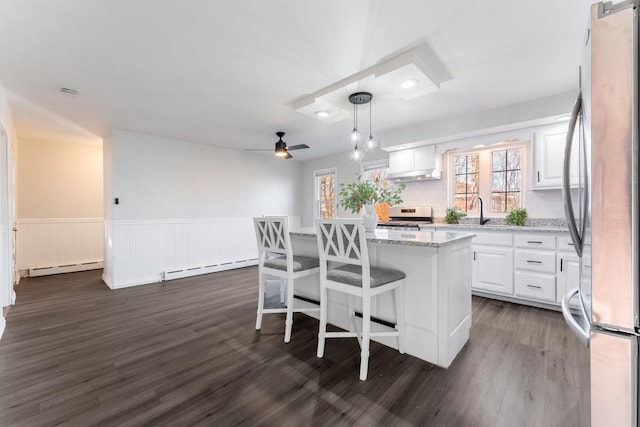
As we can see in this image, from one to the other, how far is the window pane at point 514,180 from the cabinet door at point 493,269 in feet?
3.29

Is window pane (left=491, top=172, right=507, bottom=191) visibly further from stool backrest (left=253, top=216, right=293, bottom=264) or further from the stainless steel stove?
stool backrest (left=253, top=216, right=293, bottom=264)

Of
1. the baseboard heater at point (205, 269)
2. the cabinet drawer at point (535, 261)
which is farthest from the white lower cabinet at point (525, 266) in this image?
the baseboard heater at point (205, 269)

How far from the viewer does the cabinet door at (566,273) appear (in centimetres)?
298

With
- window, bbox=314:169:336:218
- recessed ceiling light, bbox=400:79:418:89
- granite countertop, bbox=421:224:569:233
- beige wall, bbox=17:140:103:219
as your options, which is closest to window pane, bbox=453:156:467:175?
granite countertop, bbox=421:224:569:233

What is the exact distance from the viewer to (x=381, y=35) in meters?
1.95

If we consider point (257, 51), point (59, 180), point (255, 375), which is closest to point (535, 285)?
point (255, 375)

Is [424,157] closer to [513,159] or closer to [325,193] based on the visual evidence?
[513,159]

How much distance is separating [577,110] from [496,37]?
55.7 inches

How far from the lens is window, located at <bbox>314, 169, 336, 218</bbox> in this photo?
6469mm

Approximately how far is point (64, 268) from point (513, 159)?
781 cm

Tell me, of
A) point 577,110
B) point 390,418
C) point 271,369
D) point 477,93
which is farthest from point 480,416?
point 477,93

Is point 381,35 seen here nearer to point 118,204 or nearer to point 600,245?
point 600,245

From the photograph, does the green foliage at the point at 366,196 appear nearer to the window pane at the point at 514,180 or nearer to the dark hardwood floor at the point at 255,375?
the dark hardwood floor at the point at 255,375

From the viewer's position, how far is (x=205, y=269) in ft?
16.9
